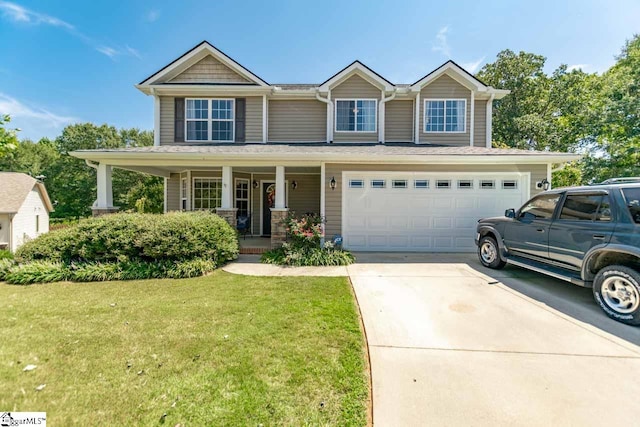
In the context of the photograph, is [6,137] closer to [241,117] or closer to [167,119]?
[167,119]

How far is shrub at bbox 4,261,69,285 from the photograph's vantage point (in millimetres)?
5676

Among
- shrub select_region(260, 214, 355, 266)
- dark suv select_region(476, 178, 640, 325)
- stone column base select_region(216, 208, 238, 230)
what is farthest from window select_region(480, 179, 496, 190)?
stone column base select_region(216, 208, 238, 230)

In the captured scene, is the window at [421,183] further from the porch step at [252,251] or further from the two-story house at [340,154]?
the porch step at [252,251]

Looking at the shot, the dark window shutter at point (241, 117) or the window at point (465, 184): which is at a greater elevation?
the dark window shutter at point (241, 117)

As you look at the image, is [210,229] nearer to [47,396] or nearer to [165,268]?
[165,268]

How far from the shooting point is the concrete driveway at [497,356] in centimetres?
216

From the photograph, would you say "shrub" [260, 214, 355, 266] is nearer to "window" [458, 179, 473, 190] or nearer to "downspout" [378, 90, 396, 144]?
"window" [458, 179, 473, 190]

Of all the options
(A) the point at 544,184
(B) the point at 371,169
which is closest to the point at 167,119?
(B) the point at 371,169

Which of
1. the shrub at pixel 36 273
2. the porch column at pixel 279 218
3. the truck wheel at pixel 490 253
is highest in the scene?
the porch column at pixel 279 218

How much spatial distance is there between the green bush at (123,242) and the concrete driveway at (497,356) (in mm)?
4249

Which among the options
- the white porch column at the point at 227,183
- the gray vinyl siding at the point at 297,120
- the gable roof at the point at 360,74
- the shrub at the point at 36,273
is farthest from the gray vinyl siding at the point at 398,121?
the shrub at the point at 36,273

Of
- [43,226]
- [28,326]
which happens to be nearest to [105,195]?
[28,326]

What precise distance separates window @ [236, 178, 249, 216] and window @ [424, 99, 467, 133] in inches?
311

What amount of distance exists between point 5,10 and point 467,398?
46.5 ft
